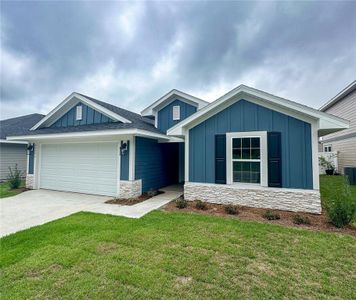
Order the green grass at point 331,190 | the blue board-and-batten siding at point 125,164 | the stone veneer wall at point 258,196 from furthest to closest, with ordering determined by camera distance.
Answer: the blue board-and-batten siding at point 125,164 → the green grass at point 331,190 → the stone veneer wall at point 258,196

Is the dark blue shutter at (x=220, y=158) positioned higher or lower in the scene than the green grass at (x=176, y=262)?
higher

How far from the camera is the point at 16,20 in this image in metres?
8.54

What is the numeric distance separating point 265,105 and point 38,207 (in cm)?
872

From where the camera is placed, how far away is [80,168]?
930cm

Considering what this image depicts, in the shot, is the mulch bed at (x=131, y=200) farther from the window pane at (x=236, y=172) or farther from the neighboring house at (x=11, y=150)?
the neighboring house at (x=11, y=150)

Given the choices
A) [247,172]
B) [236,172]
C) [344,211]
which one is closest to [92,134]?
[236,172]

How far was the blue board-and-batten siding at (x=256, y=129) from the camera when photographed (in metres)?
6.02

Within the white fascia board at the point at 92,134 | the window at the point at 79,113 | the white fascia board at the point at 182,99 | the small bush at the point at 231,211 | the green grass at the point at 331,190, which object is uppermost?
the white fascia board at the point at 182,99

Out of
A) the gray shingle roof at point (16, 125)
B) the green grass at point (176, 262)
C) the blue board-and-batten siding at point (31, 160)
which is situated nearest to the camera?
the green grass at point (176, 262)

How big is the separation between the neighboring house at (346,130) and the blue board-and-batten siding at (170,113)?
1068cm

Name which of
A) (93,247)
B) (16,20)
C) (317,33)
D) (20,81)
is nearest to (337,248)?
(93,247)

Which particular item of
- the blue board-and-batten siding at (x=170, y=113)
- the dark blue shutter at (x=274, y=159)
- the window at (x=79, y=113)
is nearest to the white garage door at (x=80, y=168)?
the window at (x=79, y=113)

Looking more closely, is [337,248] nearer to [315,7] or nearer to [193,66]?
[315,7]

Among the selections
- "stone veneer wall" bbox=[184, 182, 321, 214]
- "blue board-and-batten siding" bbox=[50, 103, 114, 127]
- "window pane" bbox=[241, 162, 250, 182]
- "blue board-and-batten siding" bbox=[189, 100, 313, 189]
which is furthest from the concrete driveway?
"window pane" bbox=[241, 162, 250, 182]
